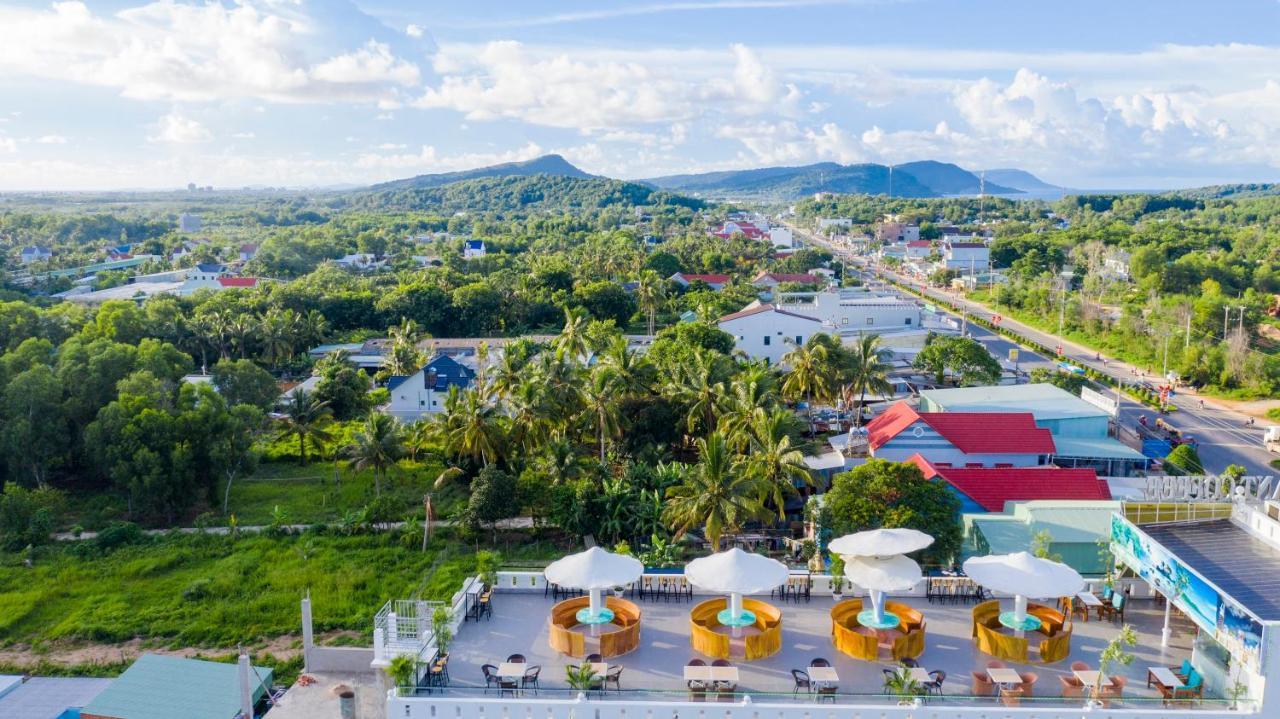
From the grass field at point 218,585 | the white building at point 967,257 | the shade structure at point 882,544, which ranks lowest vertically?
the grass field at point 218,585

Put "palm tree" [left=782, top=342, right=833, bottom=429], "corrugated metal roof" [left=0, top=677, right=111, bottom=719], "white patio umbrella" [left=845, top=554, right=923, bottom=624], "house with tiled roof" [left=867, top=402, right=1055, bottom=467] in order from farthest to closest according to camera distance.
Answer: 1. "palm tree" [left=782, top=342, right=833, bottom=429]
2. "house with tiled roof" [left=867, top=402, right=1055, bottom=467]
3. "corrugated metal roof" [left=0, top=677, right=111, bottom=719]
4. "white patio umbrella" [left=845, top=554, right=923, bottom=624]

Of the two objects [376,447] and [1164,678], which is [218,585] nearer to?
[376,447]

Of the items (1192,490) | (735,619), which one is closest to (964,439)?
(1192,490)

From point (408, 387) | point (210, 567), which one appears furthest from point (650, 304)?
point (210, 567)

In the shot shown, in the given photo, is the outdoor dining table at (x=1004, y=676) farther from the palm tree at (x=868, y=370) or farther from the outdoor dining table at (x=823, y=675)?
the palm tree at (x=868, y=370)

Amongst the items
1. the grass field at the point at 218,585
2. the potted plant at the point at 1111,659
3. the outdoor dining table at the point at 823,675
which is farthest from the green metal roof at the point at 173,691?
the potted plant at the point at 1111,659

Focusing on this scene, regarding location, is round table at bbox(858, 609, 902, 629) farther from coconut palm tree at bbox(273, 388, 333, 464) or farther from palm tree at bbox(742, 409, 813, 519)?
coconut palm tree at bbox(273, 388, 333, 464)

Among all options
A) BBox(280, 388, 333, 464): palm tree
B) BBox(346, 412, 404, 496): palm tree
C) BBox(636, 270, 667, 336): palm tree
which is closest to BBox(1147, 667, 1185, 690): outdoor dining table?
BBox(346, 412, 404, 496): palm tree

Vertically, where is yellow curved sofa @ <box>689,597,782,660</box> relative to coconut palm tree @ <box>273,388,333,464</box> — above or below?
above
